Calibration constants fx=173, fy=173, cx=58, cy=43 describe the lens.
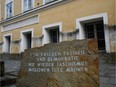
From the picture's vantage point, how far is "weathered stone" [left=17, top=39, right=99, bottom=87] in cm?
323

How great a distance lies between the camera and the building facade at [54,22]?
8.33 metres

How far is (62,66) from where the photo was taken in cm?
A: 351

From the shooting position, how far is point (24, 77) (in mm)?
3955

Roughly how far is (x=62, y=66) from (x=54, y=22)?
776cm

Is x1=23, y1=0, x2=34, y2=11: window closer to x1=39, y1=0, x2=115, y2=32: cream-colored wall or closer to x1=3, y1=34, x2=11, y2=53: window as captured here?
x1=39, y1=0, x2=115, y2=32: cream-colored wall

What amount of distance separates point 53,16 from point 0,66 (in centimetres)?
632

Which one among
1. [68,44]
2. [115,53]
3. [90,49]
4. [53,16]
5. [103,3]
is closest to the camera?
[90,49]

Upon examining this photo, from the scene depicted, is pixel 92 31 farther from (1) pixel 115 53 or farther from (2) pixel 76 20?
(1) pixel 115 53

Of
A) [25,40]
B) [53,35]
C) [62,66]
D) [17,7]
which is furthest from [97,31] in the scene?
[17,7]

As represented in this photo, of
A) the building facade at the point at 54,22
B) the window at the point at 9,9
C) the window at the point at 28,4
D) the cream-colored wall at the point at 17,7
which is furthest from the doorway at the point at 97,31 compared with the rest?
the window at the point at 9,9

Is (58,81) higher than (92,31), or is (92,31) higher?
(92,31)

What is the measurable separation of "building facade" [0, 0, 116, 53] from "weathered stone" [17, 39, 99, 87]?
4925 mm

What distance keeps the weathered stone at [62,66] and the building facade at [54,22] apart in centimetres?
493

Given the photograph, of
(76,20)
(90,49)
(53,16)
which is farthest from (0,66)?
(53,16)
